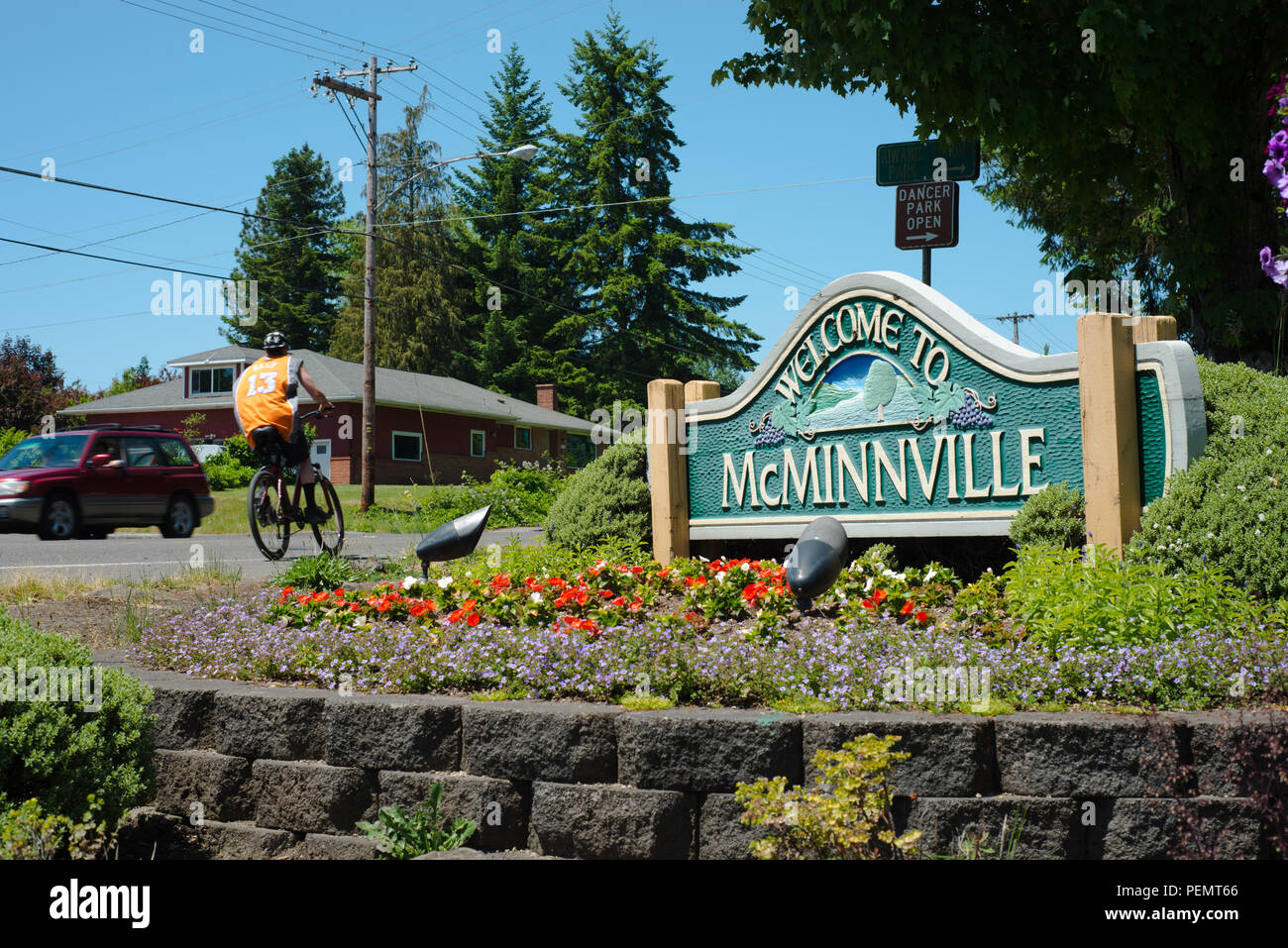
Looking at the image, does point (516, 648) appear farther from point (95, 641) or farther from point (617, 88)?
point (617, 88)

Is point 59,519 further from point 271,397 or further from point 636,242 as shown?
point 636,242

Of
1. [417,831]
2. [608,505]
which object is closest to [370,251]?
[608,505]

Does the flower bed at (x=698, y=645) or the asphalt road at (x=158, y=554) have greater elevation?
the asphalt road at (x=158, y=554)

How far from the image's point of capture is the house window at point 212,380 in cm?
3653

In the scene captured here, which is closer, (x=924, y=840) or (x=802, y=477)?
(x=924, y=840)

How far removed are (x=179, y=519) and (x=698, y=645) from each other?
12.8m

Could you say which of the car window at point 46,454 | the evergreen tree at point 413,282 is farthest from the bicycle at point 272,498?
the evergreen tree at point 413,282

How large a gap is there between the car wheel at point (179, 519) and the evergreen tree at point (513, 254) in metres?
27.3

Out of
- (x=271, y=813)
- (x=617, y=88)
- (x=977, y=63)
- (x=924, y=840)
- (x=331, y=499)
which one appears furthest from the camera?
(x=617, y=88)

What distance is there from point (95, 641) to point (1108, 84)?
30.1 feet

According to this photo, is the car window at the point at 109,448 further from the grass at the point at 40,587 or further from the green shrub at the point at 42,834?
the green shrub at the point at 42,834
